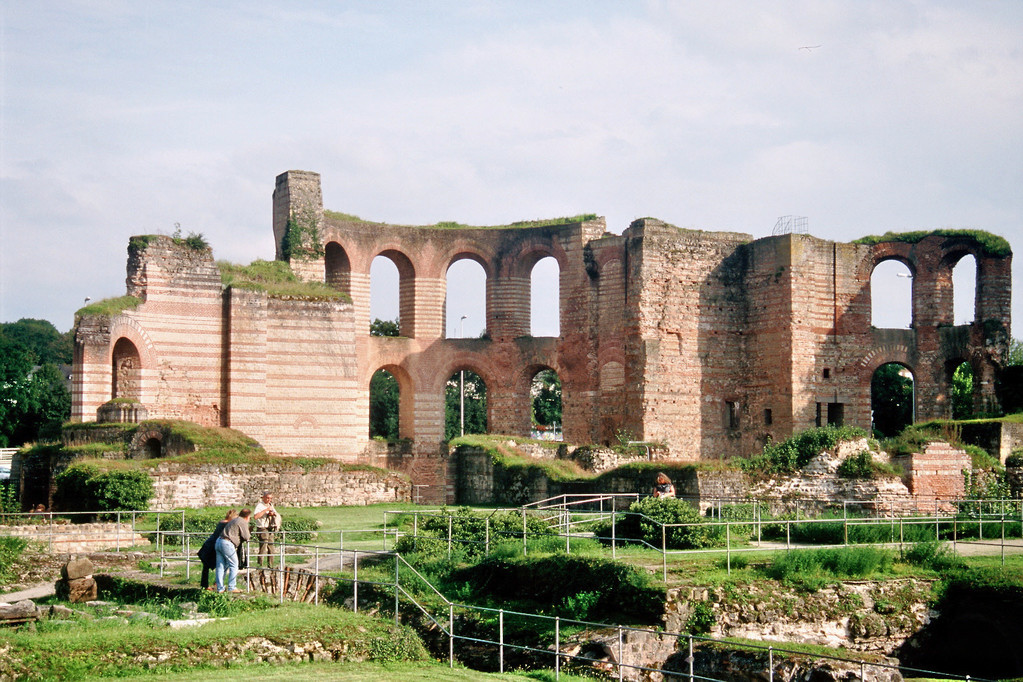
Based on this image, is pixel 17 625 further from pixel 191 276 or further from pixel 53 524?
pixel 191 276

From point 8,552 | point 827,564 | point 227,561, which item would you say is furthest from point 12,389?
point 827,564

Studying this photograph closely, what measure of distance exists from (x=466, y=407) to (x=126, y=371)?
114ft

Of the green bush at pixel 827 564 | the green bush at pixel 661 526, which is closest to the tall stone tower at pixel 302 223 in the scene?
the green bush at pixel 661 526

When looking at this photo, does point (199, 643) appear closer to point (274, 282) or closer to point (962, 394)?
point (274, 282)

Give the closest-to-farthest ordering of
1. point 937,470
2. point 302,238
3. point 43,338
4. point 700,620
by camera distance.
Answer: point 700,620
point 937,470
point 302,238
point 43,338

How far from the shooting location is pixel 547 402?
6788 centimetres

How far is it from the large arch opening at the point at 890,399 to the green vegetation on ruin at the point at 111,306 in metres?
32.7

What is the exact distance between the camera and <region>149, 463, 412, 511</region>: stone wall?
27.1 meters

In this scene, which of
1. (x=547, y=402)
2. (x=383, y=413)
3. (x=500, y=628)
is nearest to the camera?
(x=500, y=628)

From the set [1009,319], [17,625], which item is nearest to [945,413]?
[1009,319]

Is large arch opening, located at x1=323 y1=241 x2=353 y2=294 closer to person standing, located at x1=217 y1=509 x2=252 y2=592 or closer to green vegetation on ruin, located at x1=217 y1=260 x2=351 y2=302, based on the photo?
green vegetation on ruin, located at x1=217 y1=260 x2=351 y2=302

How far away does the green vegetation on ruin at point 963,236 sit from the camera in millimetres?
34156

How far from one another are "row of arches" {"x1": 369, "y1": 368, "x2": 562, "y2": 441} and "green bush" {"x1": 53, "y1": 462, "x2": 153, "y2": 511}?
30.8 metres

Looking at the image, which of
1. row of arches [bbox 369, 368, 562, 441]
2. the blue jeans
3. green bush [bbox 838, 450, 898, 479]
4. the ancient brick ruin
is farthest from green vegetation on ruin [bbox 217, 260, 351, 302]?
row of arches [bbox 369, 368, 562, 441]
